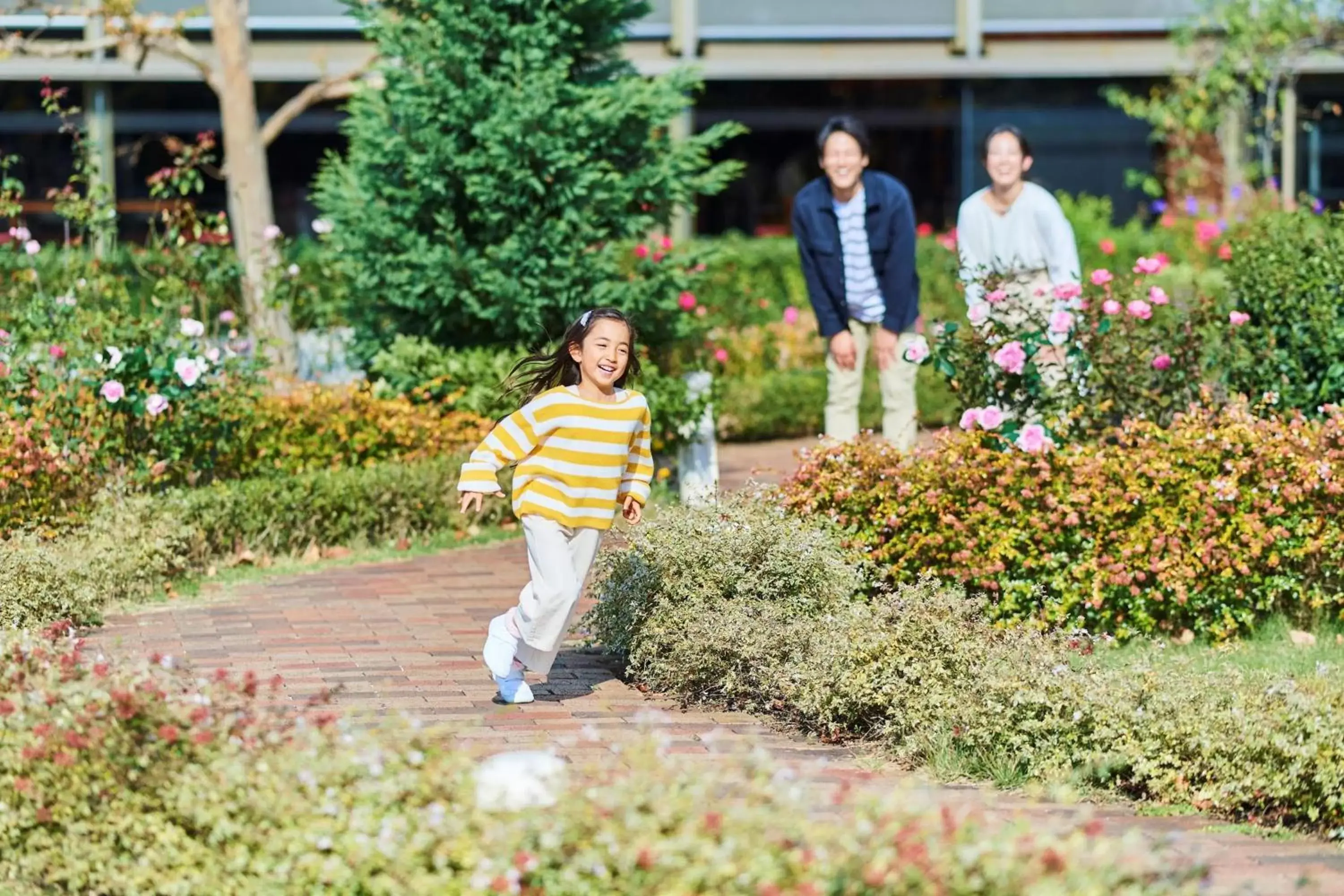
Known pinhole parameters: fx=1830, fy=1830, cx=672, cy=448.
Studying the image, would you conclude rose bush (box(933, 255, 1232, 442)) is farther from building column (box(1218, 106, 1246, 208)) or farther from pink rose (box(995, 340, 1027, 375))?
building column (box(1218, 106, 1246, 208))

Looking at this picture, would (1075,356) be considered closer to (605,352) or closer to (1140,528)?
(1140,528)

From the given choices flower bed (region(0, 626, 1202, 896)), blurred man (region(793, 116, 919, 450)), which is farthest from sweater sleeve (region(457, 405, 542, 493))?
blurred man (region(793, 116, 919, 450))

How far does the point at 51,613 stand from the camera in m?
6.58

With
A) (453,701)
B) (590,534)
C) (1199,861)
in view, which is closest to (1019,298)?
(590,534)

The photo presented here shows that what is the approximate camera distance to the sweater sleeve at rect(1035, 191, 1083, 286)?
8008mm

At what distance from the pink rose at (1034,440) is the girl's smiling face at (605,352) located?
Answer: 5.71 ft

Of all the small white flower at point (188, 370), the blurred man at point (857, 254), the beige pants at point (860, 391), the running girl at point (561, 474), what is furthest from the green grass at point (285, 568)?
the running girl at point (561, 474)

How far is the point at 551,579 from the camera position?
18.2ft

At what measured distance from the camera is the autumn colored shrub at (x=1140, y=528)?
21.0ft

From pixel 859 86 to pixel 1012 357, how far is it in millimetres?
11181

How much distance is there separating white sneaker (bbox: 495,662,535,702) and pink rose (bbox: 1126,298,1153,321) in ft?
10.1

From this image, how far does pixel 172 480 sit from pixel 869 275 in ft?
11.0

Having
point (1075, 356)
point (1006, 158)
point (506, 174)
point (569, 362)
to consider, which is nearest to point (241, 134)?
point (506, 174)

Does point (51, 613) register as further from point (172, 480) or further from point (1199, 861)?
point (1199, 861)
